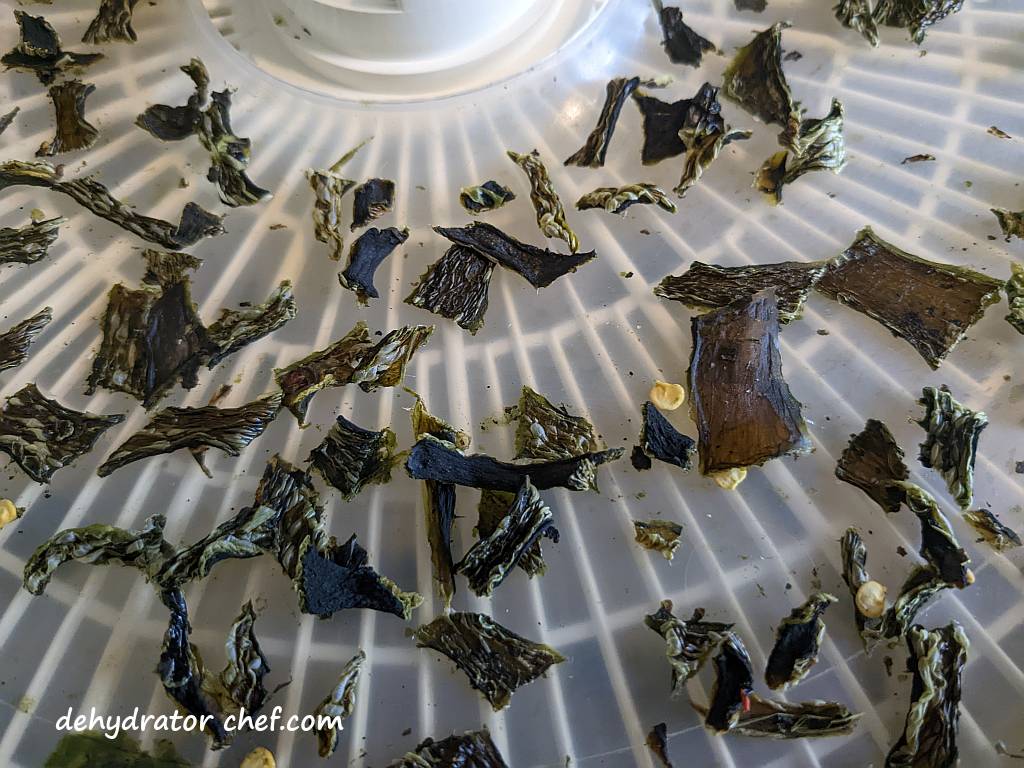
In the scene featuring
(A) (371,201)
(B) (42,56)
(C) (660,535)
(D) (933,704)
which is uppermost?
(B) (42,56)

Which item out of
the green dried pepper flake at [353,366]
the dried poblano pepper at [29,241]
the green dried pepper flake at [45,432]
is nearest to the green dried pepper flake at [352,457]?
the green dried pepper flake at [353,366]

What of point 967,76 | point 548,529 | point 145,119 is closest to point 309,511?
point 548,529

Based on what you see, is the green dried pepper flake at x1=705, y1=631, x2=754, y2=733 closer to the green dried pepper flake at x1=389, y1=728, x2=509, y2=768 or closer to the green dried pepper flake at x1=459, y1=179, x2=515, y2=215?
the green dried pepper flake at x1=389, y1=728, x2=509, y2=768

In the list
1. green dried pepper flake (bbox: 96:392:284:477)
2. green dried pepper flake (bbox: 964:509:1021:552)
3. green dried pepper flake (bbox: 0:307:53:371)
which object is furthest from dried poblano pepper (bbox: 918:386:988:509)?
green dried pepper flake (bbox: 0:307:53:371)

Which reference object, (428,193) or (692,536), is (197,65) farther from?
(692,536)

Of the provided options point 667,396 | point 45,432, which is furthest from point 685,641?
point 45,432

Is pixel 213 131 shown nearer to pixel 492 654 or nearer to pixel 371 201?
pixel 371 201
